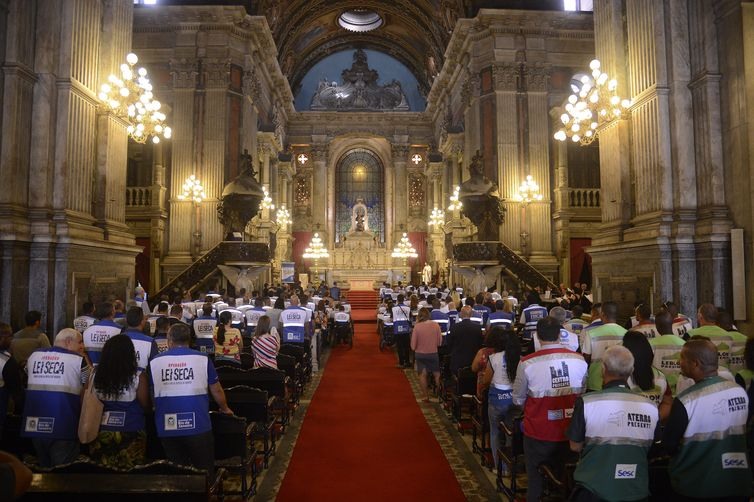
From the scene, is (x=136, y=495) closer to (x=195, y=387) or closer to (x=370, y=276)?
(x=195, y=387)

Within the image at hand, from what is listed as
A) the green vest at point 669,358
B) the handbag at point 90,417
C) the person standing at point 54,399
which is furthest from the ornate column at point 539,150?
the handbag at point 90,417

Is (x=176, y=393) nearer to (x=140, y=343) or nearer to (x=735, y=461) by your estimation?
(x=140, y=343)

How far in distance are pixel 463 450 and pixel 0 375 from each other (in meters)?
5.07

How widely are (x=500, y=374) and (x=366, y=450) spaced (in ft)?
7.66

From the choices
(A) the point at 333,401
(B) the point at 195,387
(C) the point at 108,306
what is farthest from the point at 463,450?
(C) the point at 108,306

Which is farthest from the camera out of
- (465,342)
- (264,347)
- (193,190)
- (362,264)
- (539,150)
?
(362,264)

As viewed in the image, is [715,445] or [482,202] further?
[482,202]

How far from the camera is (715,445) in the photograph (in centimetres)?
340

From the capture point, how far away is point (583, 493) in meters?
3.41

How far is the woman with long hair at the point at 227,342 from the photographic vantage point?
313 inches

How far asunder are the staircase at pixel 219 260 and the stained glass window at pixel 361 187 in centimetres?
2215

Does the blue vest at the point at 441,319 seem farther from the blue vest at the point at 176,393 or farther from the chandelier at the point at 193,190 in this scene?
the chandelier at the point at 193,190

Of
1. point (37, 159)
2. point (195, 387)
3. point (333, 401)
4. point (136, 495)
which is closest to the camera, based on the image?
point (136, 495)

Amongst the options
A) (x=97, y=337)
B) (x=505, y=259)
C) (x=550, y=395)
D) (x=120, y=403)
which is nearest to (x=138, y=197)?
(x=505, y=259)
